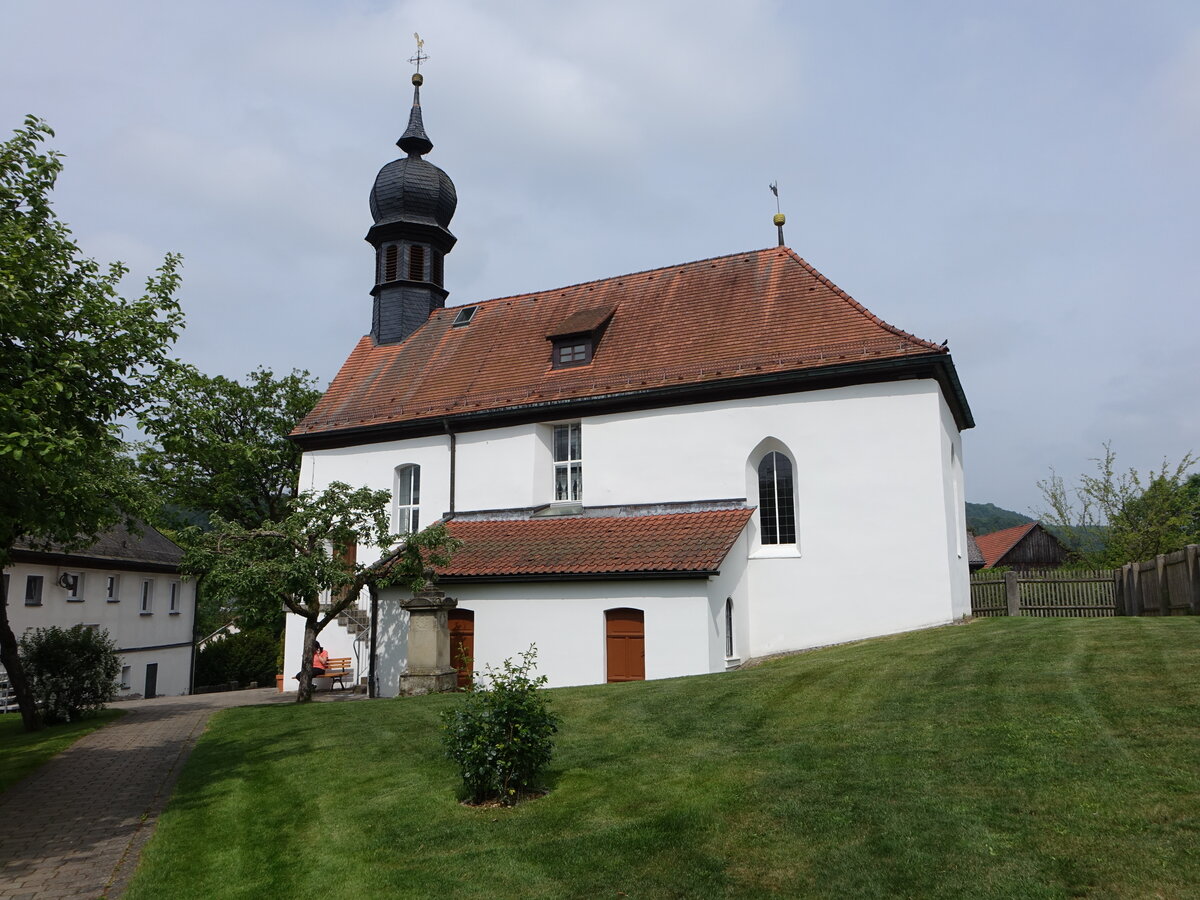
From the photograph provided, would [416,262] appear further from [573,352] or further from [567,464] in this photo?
[567,464]

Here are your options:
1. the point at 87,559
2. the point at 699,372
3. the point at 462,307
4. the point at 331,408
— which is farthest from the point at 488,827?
the point at 87,559

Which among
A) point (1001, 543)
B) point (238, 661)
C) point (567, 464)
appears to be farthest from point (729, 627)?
point (1001, 543)

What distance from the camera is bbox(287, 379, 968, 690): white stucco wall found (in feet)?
53.3

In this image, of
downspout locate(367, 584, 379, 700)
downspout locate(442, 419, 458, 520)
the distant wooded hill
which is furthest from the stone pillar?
the distant wooded hill

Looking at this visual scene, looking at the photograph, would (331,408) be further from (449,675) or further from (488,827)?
(488,827)

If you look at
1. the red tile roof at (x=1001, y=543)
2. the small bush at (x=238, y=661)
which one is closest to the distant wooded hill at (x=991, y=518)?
the red tile roof at (x=1001, y=543)

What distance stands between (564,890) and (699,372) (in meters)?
14.2

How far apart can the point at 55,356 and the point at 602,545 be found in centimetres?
1102

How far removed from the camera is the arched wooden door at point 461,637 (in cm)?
1773

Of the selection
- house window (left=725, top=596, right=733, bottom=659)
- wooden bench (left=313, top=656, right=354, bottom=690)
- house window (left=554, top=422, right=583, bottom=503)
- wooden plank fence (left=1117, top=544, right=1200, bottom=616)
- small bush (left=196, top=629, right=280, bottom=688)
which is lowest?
small bush (left=196, top=629, right=280, bottom=688)

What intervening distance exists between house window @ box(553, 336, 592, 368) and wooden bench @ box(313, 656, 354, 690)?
908 cm

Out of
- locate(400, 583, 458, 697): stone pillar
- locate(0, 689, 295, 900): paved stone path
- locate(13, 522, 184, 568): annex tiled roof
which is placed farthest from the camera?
locate(13, 522, 184, 568): annex tiled roof

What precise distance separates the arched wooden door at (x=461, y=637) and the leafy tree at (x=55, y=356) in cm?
848

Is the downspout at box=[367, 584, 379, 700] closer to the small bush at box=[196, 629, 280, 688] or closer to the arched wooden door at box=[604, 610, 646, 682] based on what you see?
the arched wooden door at box=[604, 610, 646, 682]
